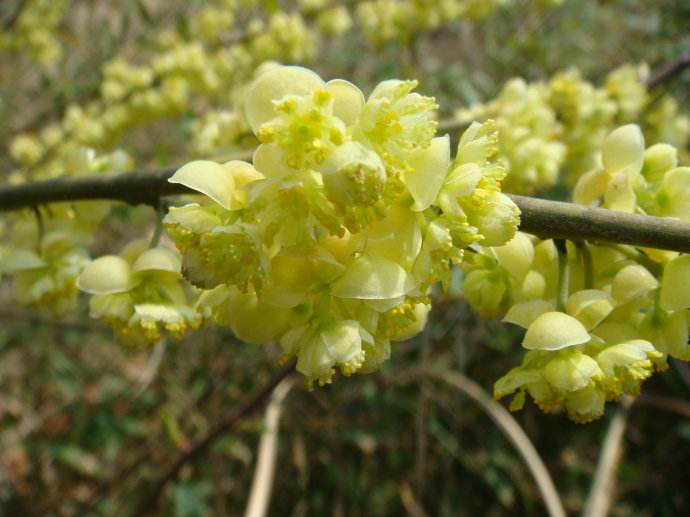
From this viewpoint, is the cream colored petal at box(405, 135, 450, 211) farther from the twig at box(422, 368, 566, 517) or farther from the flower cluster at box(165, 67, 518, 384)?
the twig at box(422, 368, 566, 517)

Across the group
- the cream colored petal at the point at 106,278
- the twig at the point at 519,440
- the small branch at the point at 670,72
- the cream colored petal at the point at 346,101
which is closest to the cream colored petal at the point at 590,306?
the cream colored petal at the point at 346,101

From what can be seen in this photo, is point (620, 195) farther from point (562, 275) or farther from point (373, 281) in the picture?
point (373, 281)

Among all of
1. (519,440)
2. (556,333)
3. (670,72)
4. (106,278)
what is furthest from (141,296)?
(670,72)

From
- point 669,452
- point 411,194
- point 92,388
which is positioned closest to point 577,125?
point 411,194

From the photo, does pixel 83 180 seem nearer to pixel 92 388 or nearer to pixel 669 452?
pixel 92 388

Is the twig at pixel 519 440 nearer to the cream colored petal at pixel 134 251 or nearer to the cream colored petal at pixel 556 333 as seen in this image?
the cream colored petal at pixel 556 333

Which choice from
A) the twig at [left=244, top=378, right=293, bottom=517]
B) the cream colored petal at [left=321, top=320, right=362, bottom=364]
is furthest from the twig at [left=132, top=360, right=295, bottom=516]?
the cream colored petal at [left=321, top=320, right=362, bottom=364]
